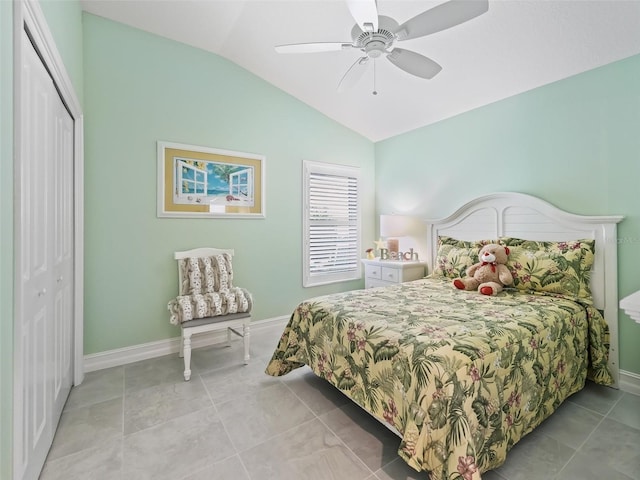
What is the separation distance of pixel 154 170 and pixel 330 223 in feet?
7.14

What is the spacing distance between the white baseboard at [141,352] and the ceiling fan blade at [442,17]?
3119 millimetres

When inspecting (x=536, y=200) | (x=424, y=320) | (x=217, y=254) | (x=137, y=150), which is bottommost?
(x=424, y=320)

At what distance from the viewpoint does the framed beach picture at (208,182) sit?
3.00 meters

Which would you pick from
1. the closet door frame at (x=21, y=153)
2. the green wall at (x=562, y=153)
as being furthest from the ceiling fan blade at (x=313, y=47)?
the green wall at (x=562, y=153)

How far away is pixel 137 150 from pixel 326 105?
221 centimetres

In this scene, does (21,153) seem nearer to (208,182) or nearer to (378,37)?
(378,37)

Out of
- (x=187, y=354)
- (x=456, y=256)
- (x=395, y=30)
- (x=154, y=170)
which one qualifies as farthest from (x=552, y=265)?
(x=154, y=170)

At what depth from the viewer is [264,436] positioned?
1822 millimetres

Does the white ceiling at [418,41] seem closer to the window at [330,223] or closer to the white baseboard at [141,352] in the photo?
the window at [330,223]

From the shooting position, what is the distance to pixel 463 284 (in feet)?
8.90

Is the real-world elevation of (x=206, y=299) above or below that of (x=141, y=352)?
above

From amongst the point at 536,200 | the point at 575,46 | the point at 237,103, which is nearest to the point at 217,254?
the point at 237,103

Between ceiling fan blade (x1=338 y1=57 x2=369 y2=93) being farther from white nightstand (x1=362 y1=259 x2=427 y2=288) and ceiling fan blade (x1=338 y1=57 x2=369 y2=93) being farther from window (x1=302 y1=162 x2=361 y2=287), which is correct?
white nightstand (x1=362 y1=259 x2=427 y2=288)

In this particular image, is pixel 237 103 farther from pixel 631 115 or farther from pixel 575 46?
pixel 631 115
